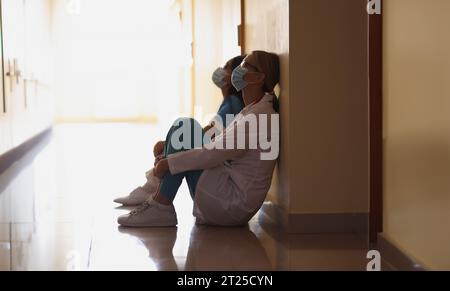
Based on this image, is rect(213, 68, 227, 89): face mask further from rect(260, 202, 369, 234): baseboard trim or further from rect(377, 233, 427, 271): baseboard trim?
rect(377, 233, 427, 271): baseboard trim

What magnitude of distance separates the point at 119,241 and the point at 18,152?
475cm

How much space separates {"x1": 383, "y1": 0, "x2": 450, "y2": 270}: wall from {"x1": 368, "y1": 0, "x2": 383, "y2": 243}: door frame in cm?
4

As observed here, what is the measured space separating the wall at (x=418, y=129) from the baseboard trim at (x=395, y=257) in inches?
0.9

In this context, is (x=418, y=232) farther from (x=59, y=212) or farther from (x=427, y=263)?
(x=59, y=212)

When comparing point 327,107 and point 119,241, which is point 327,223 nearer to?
point 327,107

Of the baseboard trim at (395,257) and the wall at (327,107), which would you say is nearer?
the baseboard trim at (395,257)

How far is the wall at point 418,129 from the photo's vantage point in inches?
93.7

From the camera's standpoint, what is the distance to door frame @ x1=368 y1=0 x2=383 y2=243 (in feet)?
10.2
